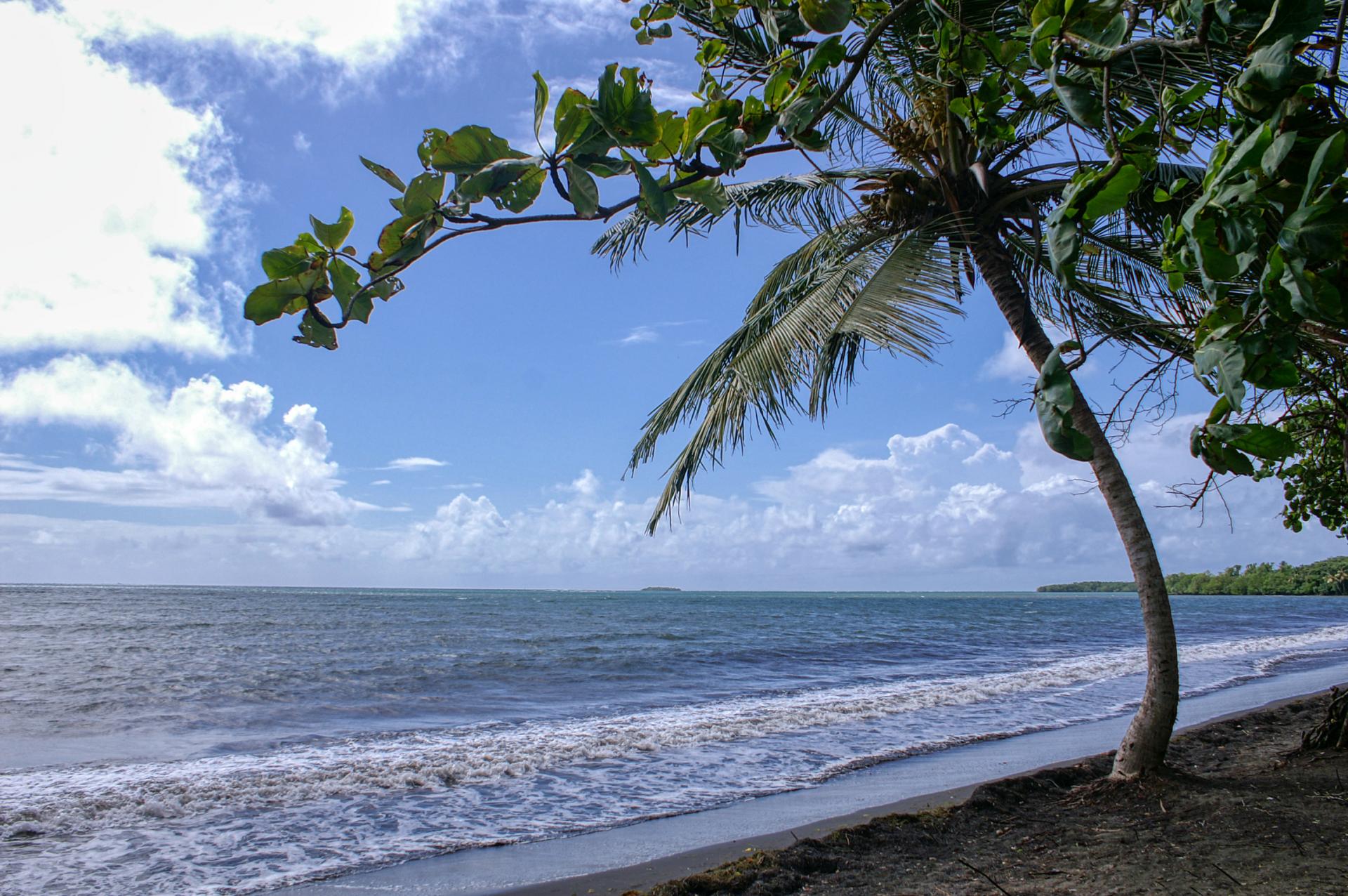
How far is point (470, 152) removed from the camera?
106 centimetres

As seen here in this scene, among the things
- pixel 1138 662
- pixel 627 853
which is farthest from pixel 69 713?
pixel 1138 662

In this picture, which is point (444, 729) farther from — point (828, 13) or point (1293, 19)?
point (1293, 19)

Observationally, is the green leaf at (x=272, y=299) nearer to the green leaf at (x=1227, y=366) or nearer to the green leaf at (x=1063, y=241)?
the green leaf at (x=1063, y=241)

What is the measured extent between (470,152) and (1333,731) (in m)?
6.40

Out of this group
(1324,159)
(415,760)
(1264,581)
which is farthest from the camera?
(1264,581)

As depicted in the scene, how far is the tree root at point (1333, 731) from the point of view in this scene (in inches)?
199

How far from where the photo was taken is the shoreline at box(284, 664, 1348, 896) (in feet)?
14.0

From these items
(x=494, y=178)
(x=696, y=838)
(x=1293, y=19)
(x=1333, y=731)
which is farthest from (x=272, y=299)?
(x=1333, y=731)

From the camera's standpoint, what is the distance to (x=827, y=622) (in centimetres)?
3491

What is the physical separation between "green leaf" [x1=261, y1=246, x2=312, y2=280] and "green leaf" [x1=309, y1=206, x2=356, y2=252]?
0.04 meters

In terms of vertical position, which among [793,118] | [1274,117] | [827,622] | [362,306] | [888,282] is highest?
[888,282]

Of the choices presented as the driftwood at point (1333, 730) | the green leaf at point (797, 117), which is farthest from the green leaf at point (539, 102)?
the driftwood at point (1333, 730)

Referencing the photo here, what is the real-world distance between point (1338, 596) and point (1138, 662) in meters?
58.6

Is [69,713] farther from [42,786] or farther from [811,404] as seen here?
[811,404]
